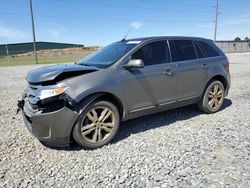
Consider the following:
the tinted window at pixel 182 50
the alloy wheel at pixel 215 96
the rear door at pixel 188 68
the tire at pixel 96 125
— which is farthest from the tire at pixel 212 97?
the tire at pixel 96 125

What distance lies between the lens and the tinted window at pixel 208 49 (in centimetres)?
532

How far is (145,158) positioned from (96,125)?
0.94 meters

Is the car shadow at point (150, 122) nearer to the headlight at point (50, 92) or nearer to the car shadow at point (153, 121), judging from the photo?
the car shadow at point (153, 121)

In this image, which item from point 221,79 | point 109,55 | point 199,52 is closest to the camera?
point 109,55

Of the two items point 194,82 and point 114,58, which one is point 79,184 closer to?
point 114,58

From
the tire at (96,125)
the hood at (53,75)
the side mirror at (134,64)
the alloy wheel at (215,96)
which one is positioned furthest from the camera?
the alloy wheel at (215,96)

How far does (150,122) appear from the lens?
15.8ft

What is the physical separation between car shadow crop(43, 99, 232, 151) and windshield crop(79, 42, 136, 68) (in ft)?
4.31

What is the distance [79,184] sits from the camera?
2.76 metres

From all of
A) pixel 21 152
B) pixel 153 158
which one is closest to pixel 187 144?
pixel 153 158

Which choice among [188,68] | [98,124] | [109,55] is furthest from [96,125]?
[188,68]

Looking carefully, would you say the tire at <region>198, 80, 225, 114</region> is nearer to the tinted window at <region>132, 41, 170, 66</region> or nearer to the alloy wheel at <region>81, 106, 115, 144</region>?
the tinted window at <region>132, 41, 170, 66</region>

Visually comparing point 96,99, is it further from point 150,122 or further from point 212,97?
point 212,97

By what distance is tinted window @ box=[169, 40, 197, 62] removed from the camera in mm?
4695
